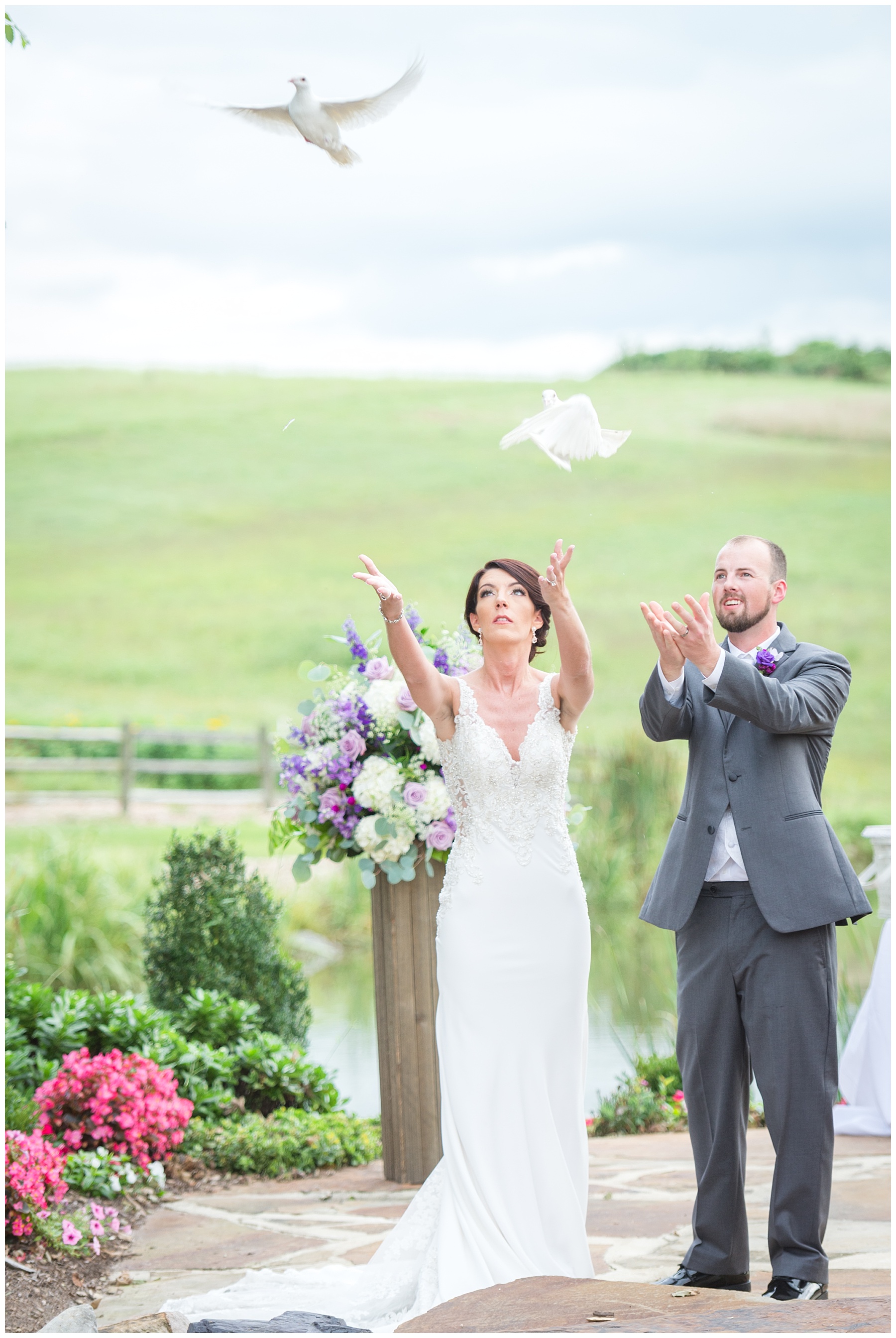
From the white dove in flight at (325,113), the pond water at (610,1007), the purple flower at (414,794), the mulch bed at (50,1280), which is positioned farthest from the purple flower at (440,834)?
the white dove in flight at (325,113)

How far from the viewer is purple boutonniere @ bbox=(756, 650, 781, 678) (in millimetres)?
3453

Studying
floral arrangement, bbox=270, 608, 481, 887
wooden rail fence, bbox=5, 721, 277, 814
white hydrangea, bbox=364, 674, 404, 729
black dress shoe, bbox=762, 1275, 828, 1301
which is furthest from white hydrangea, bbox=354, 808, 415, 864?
wooden rail fence, bbox=5, 721, 277, 814

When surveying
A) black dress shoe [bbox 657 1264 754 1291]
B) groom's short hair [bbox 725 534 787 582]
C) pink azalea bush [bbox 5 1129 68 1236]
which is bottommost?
black dress shoe [bbox 657 1264 754 1291]

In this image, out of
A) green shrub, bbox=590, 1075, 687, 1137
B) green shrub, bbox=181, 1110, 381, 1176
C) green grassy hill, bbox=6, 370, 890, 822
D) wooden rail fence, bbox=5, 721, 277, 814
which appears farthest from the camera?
green grassy hill, bbox=6, 370, 890, 822

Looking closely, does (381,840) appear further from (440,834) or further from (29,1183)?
(29,1183)

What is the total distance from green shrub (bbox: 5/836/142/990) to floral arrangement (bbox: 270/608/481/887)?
436cm

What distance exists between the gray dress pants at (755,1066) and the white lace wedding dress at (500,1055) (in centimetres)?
32

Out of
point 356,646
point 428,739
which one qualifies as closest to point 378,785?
point 428,739

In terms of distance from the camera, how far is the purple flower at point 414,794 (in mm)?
4398

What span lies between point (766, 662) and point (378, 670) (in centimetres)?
163

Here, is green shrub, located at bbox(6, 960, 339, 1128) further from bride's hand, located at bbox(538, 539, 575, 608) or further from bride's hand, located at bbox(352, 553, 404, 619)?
bride's hand, located at bbox(538, 539, 575, 608)

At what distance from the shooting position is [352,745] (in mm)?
4500

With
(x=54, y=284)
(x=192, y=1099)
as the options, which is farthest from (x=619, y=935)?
(x=54, y=284)

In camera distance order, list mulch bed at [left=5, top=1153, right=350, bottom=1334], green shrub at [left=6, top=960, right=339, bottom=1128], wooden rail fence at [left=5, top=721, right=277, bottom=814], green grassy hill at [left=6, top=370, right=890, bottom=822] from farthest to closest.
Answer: green grassy hill at [left=6, top=370, right=890, bottom=822], wooden rail fence at [left=5, top=721, right=277, bottom=814], green shrub at [left=6, top=960, right=339, bottom=1128], mulch bed at [left=5, top=1153, right=350, bottom=1334]
